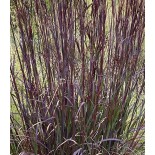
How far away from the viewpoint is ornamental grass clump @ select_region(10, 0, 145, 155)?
1638mm

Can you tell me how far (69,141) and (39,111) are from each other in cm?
21

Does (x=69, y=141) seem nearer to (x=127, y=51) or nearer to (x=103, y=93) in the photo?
(x=103, y=93)

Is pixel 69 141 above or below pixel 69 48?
below

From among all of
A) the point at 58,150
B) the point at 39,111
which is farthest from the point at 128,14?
the point at 58,150

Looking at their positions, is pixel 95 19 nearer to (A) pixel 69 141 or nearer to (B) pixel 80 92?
(B) pixel 80 92

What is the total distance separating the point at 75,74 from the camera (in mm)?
1759

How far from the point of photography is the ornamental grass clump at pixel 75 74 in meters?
1.64
